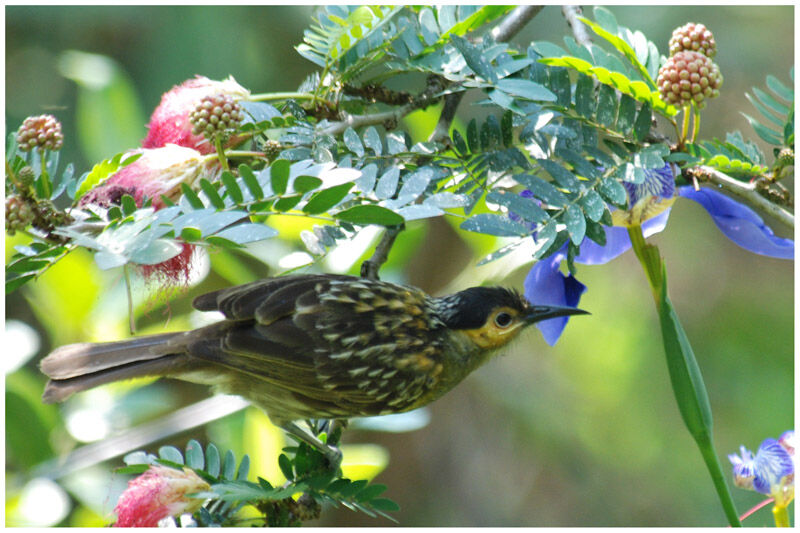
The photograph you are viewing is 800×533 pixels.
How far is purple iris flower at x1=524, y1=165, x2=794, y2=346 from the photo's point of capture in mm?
1814

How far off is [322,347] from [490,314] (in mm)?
452

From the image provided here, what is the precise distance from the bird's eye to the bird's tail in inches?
31.8

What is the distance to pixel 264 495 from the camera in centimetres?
175

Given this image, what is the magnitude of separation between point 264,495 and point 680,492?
3511 millimetres

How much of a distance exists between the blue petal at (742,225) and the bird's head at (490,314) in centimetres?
44

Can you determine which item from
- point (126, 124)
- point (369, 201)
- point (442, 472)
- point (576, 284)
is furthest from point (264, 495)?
point (442, 472)

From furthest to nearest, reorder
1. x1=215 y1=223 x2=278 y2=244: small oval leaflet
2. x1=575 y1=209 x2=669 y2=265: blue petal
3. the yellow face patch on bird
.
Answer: the yellow face patch on bird < x1=575 y1=209 x2=669 y2=265: blue petal < x1=215 y1=223 x2=278 y2=244: small oval leaflet

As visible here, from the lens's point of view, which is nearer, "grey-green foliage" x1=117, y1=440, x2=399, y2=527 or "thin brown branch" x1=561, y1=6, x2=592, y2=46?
"grey-green foliage" x1=117, y1=440, x2=399, y2=527

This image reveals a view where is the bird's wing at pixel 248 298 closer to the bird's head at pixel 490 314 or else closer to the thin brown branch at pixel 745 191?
the bird's head at pixel 490 314

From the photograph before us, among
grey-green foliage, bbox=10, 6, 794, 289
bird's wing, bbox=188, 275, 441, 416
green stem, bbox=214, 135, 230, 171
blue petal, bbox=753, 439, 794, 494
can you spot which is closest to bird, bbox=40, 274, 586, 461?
bird's wing, bbox=188, 275, 441, 416

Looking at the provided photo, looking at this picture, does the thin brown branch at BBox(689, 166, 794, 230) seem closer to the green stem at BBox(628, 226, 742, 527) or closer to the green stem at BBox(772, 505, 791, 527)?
the green stem at BBox(628, 226, 742, 527)

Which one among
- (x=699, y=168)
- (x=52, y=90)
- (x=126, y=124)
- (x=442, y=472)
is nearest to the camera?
(x=699, y=168)

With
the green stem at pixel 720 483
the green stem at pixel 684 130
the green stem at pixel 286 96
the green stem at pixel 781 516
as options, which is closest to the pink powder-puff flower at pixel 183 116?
the green stem at pixel 286 96

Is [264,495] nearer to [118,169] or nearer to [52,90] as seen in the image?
[118,169]
